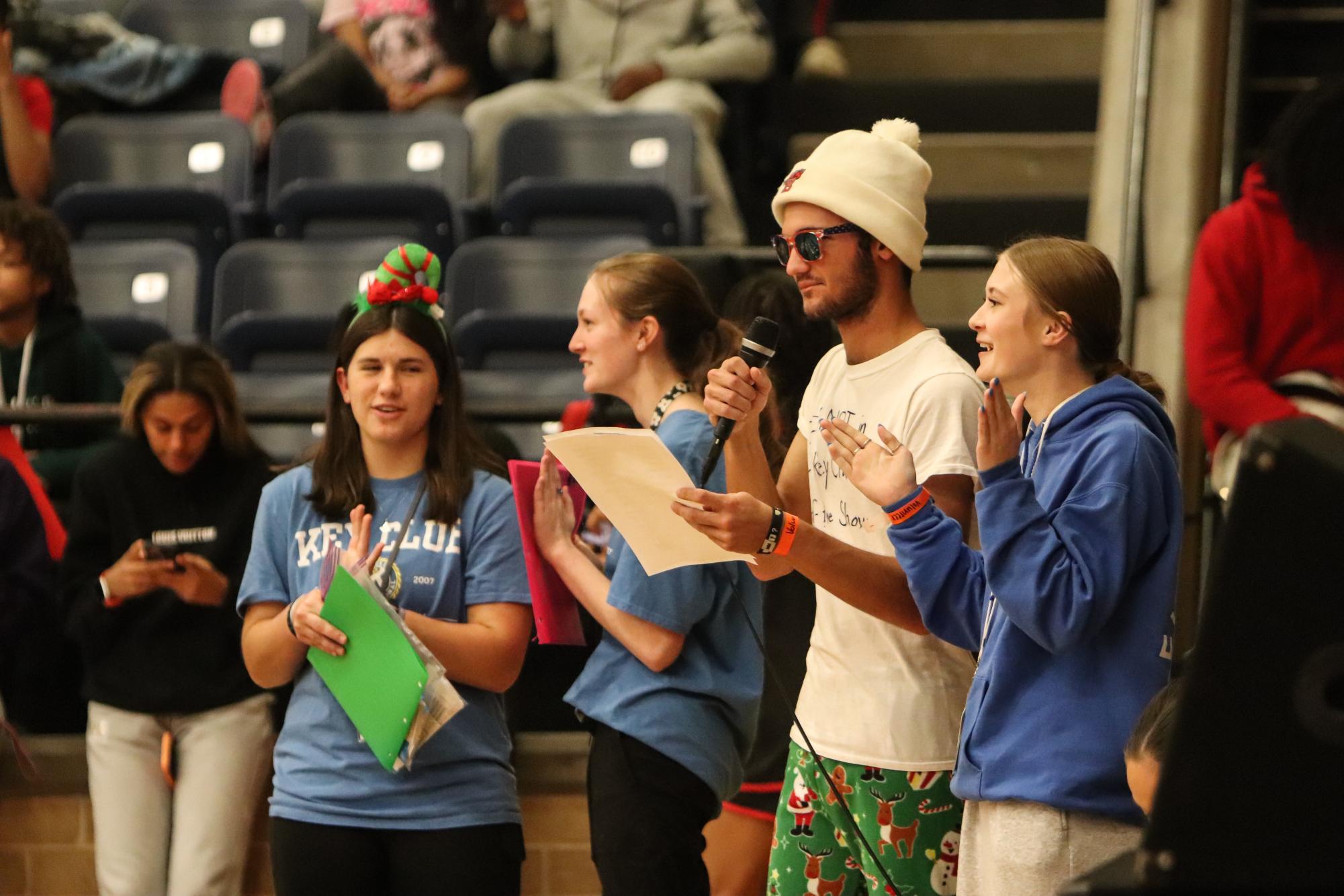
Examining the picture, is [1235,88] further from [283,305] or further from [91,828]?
[91,828]

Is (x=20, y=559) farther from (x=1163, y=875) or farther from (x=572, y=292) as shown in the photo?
(x=1163, y=875)

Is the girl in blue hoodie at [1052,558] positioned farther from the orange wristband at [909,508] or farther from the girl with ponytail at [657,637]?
the girl with ponytail at [657,637]

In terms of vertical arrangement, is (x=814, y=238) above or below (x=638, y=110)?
below

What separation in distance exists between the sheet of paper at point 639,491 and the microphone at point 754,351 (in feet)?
0.16

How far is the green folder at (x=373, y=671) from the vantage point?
2.38 m

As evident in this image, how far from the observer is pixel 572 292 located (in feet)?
16.2

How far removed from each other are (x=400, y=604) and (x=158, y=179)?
12.3 ft

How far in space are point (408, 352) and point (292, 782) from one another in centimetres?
71

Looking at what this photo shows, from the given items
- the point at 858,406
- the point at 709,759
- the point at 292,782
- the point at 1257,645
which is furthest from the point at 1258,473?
the point at 292,782

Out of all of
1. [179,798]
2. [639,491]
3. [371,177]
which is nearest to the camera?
[639,491]

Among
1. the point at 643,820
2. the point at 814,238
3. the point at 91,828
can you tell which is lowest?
the point at 91,828

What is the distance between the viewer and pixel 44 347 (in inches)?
159

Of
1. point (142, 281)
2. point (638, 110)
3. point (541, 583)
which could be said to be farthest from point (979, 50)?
point (541, 583)

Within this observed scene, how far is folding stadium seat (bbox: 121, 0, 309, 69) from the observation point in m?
6.57
